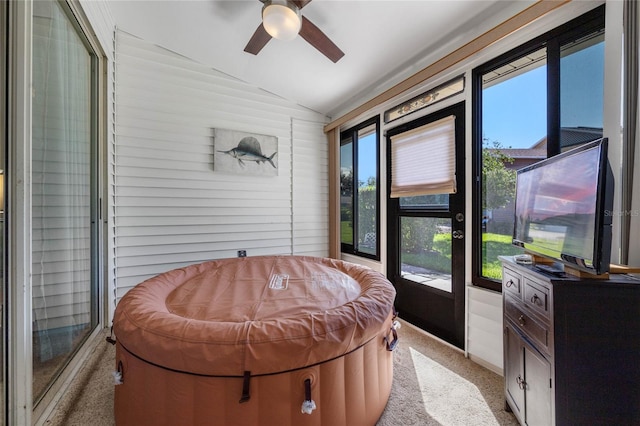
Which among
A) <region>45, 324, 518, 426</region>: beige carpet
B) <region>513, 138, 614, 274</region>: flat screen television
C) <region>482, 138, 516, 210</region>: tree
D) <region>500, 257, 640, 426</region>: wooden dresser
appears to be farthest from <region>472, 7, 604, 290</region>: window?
<region>500, 257, 640, 426</region>: wooden dresser

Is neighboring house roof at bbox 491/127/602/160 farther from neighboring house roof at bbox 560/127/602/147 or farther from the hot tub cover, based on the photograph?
the hot tub cover

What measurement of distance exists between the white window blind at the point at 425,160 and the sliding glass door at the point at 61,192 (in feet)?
9.14

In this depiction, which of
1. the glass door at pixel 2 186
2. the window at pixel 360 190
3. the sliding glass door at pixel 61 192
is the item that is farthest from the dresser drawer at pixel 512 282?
the sliding glass door at pixel 61 192

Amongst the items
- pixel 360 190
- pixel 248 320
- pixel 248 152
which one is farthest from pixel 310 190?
pixel 248 320

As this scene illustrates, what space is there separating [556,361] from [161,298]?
1985 millimetres

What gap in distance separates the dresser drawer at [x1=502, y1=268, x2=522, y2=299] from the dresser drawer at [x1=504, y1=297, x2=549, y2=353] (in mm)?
54

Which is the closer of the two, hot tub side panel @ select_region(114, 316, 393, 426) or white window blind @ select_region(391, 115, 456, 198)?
hot tub side panel @ select_region(114, 316, 393, 426)

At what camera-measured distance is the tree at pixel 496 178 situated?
194cm

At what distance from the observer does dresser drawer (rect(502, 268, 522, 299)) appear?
1.34 m

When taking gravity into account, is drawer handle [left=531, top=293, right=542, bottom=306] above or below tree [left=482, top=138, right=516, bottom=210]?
below

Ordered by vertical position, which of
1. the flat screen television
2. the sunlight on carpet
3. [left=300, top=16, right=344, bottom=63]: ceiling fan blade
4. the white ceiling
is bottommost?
the sunlight on carpet

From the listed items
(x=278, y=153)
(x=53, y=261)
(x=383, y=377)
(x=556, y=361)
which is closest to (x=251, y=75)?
(x=278, y=153)

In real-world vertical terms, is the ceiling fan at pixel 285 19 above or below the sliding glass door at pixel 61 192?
above

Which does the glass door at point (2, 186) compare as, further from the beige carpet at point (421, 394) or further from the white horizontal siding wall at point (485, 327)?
the white horizontal siding wall at point (485, 327)
